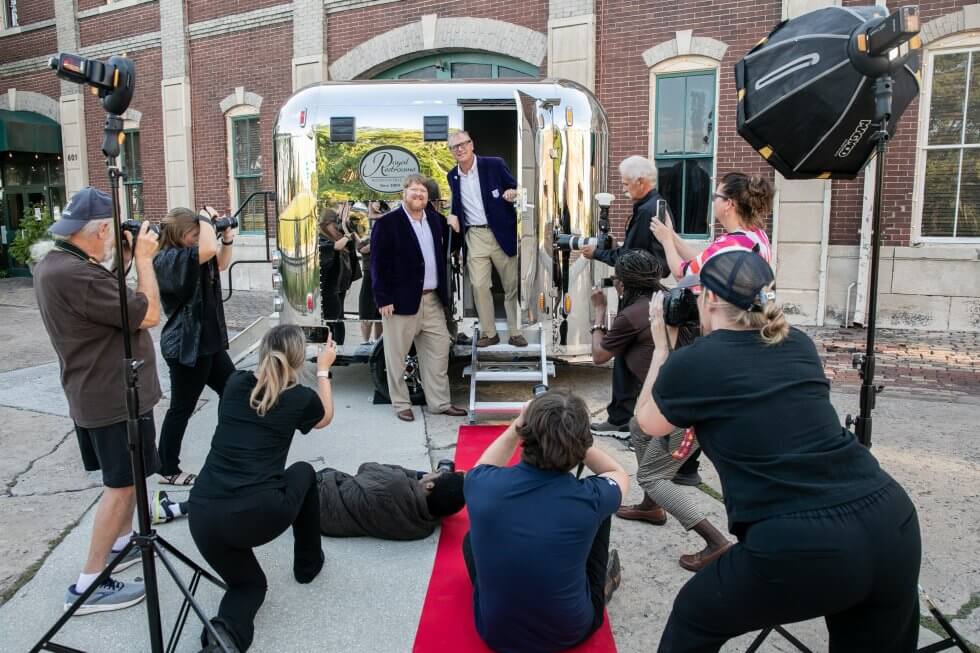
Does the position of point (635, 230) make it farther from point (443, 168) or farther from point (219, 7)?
point (219, 7)

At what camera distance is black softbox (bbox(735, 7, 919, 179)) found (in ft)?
11.4

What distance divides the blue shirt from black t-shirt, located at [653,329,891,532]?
590 mm

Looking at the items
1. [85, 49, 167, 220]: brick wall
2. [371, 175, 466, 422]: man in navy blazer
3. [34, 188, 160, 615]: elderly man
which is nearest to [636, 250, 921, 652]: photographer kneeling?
[34, 188, 160, 615]: elderly man

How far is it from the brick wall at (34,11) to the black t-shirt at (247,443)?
1889 cm

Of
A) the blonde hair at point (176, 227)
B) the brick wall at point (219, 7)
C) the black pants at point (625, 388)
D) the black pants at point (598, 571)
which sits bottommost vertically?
the black pants at point (598, 571)

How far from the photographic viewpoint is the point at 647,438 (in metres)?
3.91

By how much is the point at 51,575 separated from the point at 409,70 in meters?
11.0

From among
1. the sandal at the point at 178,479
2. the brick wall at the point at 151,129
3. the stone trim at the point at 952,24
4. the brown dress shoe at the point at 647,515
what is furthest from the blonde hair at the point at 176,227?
the brick wall at the point at 151,129

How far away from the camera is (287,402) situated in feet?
10.4

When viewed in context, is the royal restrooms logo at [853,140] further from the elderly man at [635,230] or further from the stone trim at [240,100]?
the stone trim at [240,100]

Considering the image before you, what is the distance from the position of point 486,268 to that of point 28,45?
56.4 ft

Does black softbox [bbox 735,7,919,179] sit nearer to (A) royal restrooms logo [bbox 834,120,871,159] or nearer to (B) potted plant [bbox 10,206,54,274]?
(A) royal restrooms logo [bbox 834,120,871,159]

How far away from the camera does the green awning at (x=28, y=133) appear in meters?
16.5

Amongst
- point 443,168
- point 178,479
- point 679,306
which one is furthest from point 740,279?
point 443,168
